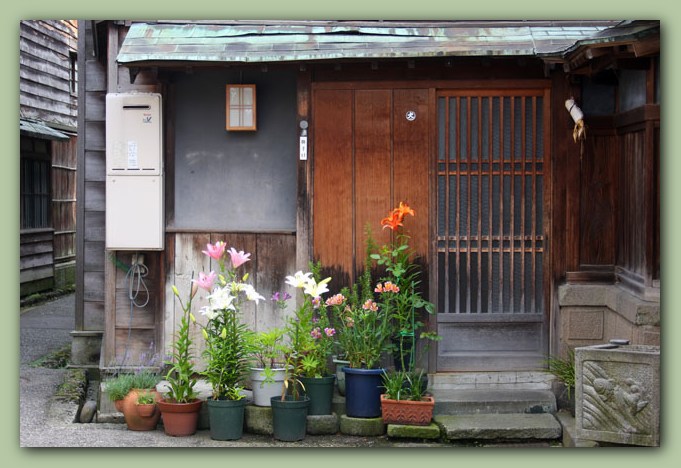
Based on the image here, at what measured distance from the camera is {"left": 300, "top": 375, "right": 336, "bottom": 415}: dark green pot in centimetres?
848

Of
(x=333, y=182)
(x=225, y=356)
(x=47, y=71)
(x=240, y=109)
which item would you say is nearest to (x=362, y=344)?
(x=225, y=356)

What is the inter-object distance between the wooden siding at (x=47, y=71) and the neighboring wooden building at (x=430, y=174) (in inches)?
277

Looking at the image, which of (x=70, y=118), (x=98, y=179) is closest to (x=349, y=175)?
(x=98, y=179)

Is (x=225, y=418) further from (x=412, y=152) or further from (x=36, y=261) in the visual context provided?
(x=36, y=261)

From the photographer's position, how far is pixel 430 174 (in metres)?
9.12

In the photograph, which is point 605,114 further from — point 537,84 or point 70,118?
point 70,118

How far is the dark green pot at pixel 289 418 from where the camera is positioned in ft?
26.9

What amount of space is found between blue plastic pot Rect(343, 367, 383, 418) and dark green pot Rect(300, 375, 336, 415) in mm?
154

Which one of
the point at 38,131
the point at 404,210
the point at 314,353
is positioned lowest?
the point at 314,353

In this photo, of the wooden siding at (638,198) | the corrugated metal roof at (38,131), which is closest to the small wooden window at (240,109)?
the wooden siding at (638,198)

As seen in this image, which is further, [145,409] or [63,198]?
[63,198]

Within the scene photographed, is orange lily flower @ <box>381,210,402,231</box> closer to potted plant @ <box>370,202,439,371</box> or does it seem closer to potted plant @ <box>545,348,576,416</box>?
potted plant @ <box>370,202,439,371</box>

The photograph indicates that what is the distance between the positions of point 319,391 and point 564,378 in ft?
7.27

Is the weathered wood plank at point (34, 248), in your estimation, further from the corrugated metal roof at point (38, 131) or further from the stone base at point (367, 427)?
the stone base at point (367, 427)
